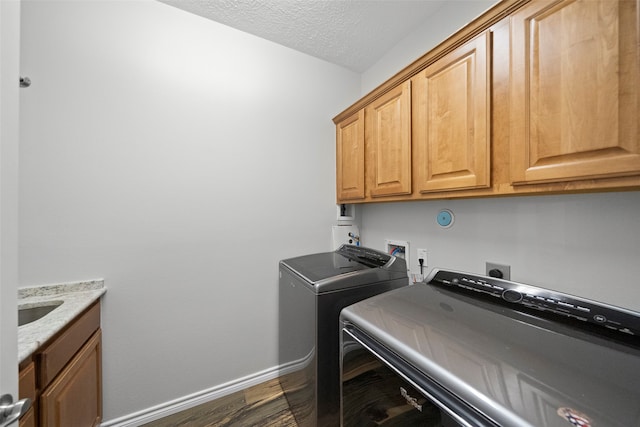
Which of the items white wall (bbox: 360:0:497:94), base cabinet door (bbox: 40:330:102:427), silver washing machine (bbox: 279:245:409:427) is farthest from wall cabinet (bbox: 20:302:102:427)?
white wall (bbox: 360:0:497:94)

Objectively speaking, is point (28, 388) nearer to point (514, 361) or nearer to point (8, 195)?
point (8, 195)

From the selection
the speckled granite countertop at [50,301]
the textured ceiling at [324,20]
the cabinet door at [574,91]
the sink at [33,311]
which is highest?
the textured ceiling at [324,20]

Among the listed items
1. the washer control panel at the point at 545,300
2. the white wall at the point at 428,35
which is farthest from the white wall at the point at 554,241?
the white wall at the point at 428,35

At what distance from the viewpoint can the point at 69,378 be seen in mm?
965

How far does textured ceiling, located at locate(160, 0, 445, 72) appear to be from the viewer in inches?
57.4

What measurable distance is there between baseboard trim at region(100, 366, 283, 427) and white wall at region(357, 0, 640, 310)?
1444mm

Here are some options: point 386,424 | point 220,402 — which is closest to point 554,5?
point 386,424

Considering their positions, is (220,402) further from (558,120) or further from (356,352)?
(558,120)

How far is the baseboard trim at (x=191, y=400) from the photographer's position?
136cm

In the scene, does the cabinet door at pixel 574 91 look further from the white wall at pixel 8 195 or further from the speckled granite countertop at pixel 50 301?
the speckled granite countertop at pixel 50 301

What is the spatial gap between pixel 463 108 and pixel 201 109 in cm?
160

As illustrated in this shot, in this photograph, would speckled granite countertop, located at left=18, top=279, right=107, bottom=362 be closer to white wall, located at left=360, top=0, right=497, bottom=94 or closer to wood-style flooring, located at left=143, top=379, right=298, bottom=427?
wood-style flooring, located at left=143, top=379, right=298, bottom=427

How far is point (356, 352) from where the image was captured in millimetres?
909

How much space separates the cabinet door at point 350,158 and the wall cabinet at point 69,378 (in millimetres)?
1726
